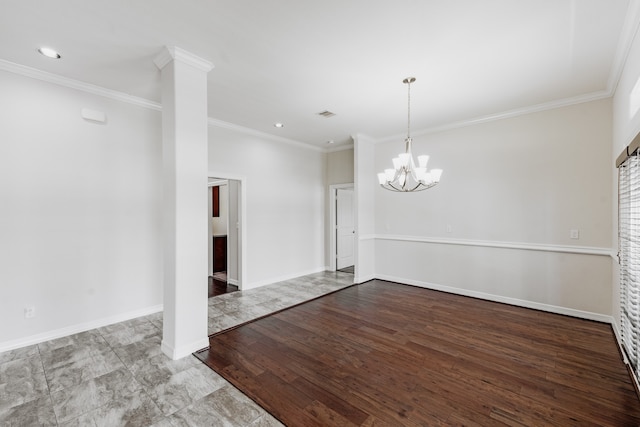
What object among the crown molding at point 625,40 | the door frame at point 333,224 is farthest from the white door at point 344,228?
the crown molding at point 625,40

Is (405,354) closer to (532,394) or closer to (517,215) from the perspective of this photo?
(532,394)

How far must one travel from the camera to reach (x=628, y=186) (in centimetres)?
243

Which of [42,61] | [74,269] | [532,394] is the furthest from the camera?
[74,269]

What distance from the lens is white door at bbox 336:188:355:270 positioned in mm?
6602

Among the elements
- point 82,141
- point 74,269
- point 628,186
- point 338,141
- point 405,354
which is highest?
point 338,141

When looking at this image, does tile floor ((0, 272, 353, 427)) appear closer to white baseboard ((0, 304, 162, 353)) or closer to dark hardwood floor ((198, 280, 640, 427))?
white baseboard ((0, 304, 162, 353))

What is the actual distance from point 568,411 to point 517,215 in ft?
9.17

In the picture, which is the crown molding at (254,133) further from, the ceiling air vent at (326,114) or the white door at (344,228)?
the ceiling air vent at (326,114)

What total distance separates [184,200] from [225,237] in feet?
12.0

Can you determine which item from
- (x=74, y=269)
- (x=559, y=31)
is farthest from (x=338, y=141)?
(x=74, y=269)

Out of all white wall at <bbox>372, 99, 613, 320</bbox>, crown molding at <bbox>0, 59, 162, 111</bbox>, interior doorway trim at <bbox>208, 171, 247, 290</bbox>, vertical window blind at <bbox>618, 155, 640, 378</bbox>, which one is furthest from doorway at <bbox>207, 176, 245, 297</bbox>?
vertical window blind at <bbox>618, 155, 640, 378</bbox>

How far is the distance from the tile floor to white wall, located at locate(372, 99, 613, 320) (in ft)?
12.4

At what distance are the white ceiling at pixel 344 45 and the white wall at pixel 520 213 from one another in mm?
582

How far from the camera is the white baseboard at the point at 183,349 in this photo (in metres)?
2.63
